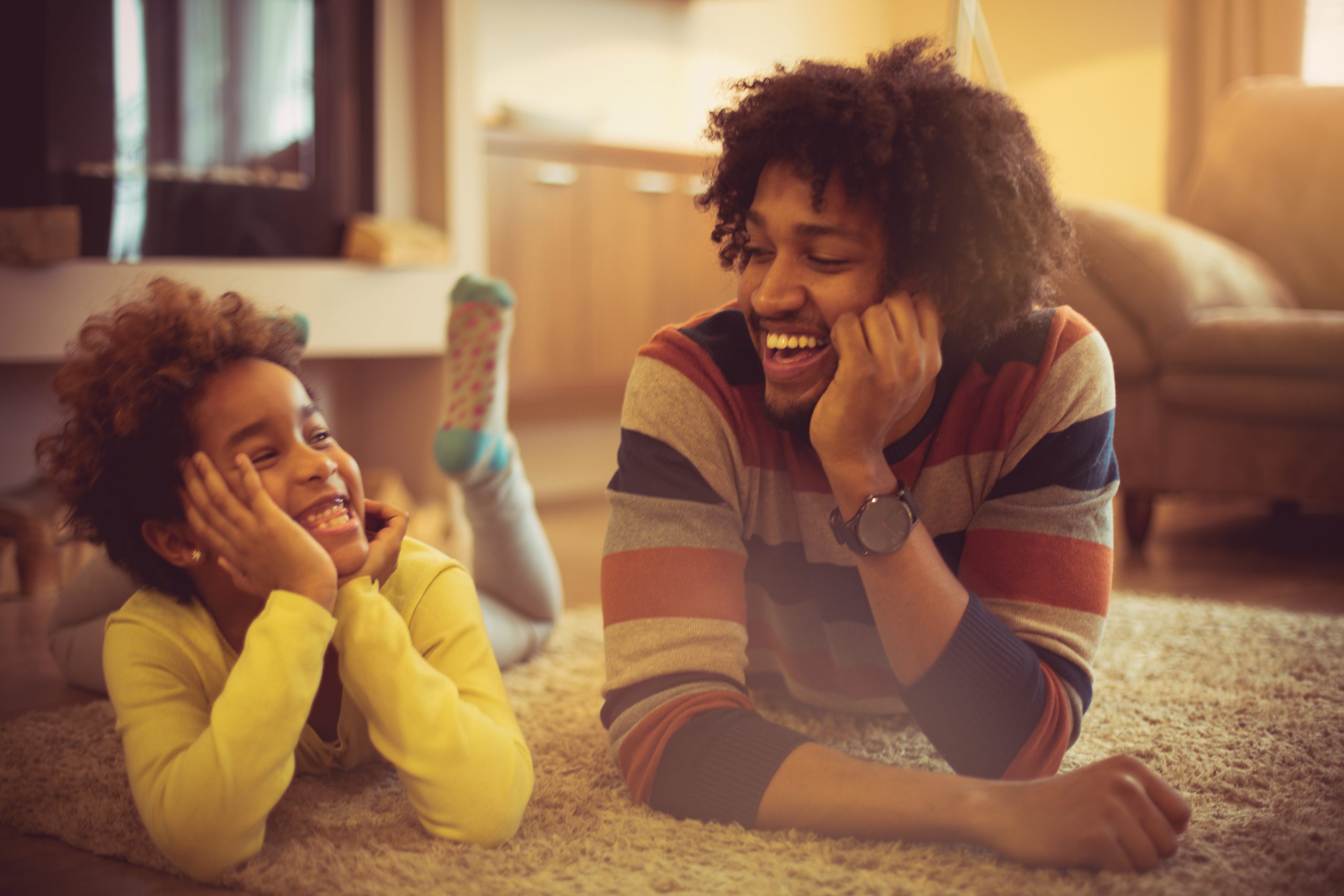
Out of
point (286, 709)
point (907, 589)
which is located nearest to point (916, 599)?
point (907, 589)

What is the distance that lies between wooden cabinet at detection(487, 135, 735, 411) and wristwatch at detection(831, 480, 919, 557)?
1.93m

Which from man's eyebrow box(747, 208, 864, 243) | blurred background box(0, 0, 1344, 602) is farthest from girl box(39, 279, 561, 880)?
blurred background box(0, 0, 1344, 602)

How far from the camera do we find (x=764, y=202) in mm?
1029

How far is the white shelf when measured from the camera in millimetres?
2113

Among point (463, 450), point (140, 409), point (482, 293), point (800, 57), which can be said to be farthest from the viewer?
point (800, 57)

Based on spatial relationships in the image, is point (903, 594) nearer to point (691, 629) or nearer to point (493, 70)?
point (691, 629)

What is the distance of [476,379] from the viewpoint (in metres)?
1.66

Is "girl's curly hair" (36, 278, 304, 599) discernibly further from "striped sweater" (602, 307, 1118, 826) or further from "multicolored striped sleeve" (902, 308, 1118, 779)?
"multicolored striped sleeve" (902, 308, 1118, 779)

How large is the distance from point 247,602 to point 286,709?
0.19 meters

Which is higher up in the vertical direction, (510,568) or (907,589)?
(907,589)

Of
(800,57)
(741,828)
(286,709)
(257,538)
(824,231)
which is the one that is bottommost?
(741,828)

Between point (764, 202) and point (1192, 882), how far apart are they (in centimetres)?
65

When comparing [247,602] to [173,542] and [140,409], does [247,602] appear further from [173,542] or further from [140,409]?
[140,409]

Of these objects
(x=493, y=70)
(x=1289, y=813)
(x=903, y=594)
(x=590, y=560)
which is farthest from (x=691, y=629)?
(x=493, y=70)
